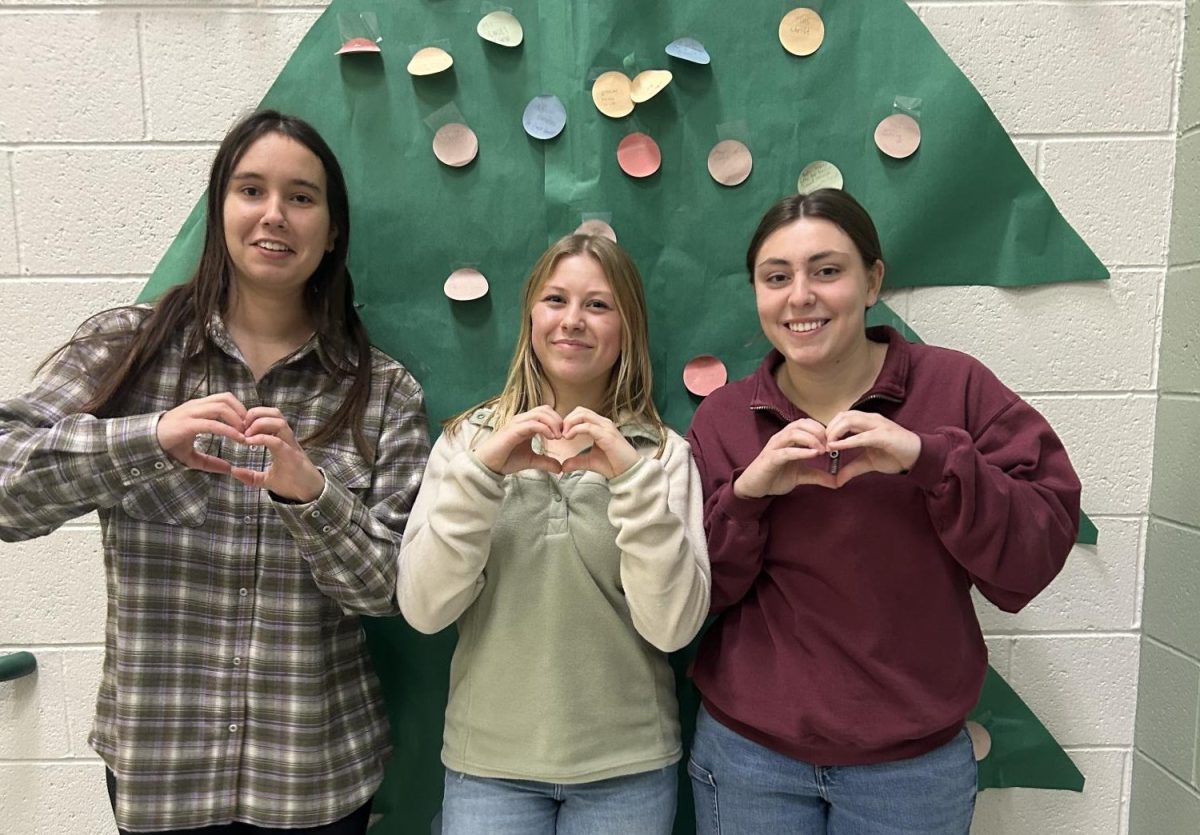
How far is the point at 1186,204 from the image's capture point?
153cm

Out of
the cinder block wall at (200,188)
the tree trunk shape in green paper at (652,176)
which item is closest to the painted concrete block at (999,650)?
the cinder block wall at (200,188)

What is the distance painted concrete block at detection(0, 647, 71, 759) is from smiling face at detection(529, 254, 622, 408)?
3.84 ft

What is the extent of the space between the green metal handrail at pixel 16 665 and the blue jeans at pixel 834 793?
130 cm

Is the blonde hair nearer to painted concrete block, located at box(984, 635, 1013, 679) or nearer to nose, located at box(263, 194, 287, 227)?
nose, located at box(263, 194, 287, 227)

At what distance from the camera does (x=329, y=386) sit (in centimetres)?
135

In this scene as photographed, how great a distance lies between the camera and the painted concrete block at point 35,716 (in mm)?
1606

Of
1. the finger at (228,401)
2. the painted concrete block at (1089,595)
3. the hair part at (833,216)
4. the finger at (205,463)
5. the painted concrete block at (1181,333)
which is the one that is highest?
the hair part at (833,216)

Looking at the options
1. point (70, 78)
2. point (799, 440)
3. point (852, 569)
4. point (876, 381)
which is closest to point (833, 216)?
point (876, 381)

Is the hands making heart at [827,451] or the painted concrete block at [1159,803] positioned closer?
the hands making heart at [827,451]

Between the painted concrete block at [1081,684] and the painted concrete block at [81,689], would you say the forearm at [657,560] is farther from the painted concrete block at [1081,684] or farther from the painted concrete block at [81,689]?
the painted concrete block at [81,689]

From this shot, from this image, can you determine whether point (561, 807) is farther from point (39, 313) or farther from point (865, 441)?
point (39, 313)

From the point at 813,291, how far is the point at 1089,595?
95 cm

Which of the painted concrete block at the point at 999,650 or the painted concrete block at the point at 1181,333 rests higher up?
the painted concrete block at the point at 1181,333

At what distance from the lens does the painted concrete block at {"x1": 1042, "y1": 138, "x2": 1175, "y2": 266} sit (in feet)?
5.09
